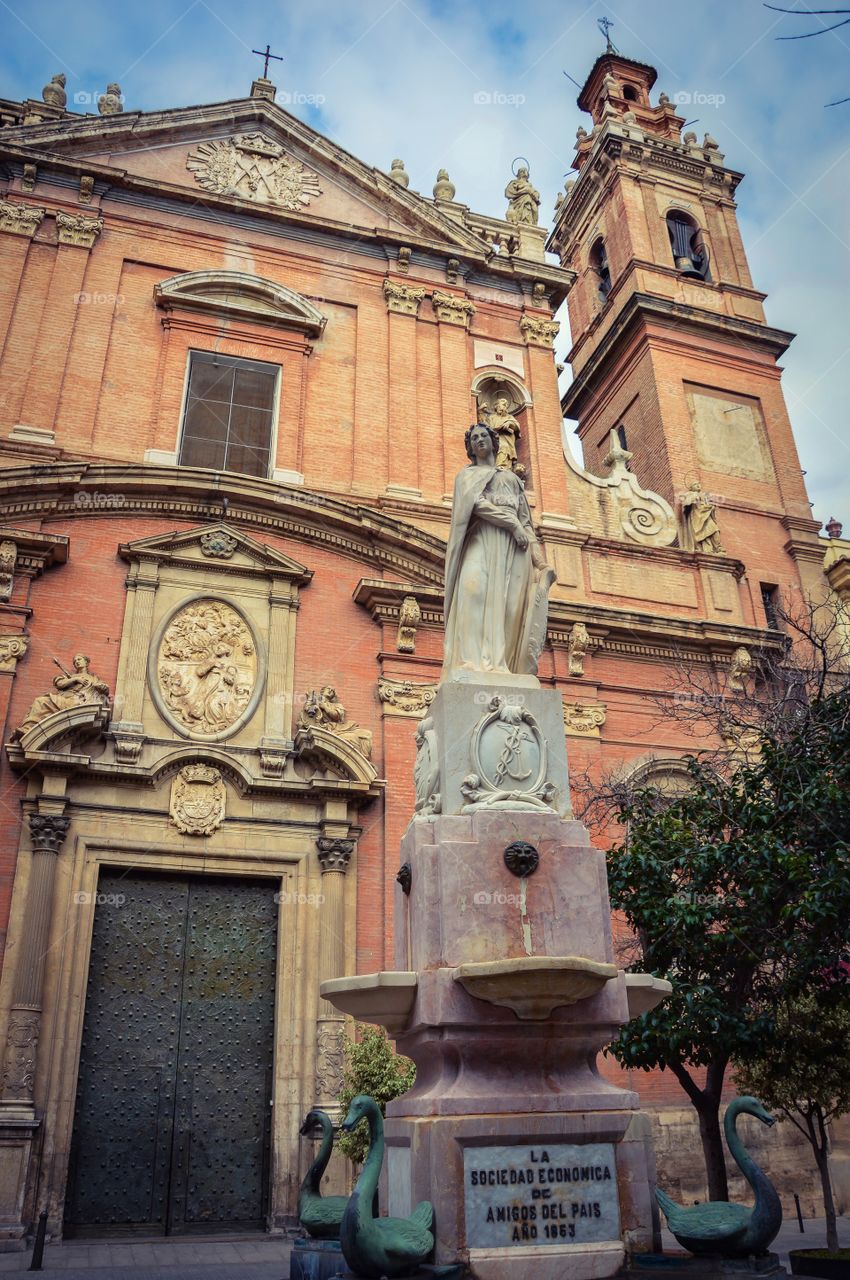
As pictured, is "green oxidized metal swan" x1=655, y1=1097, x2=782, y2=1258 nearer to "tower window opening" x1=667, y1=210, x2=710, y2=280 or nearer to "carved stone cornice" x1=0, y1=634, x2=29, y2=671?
"carved stone cornice" x1=0, y1=634, x2=29, y2=671

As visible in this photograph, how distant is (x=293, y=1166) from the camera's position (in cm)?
1141

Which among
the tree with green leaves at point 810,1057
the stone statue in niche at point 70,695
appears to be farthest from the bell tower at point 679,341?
the stone statue in niche at point 70,695

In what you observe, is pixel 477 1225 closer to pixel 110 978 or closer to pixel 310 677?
pixel 110 978

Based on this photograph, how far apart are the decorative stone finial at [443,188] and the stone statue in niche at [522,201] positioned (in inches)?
46.4

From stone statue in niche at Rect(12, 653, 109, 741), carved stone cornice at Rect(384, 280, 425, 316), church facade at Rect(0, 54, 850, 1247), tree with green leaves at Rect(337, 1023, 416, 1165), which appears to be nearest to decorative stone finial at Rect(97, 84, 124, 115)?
church facade at Rect(0, 54, 850, 1247)

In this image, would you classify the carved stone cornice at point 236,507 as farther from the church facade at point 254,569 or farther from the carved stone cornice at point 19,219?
the carved stone cornice at point 19,219

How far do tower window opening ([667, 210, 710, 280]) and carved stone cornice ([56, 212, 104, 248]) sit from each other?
12.3m

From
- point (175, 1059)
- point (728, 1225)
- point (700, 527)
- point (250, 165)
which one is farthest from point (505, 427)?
point (728, 1225)

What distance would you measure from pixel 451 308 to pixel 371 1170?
50.0 feet

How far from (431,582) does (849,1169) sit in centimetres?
939

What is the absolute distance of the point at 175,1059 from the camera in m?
11.7

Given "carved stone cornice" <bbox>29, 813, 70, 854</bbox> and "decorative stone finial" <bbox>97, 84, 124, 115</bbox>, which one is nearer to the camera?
"carved stone cornice" <bbox>29, 813, 70, 854</bbox>

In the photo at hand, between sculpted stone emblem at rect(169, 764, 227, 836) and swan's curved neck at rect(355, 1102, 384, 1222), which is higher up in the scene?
sculpted stone emblem at rect(169, 764, 227, 836)

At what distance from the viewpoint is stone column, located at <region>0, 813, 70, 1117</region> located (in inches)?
419
